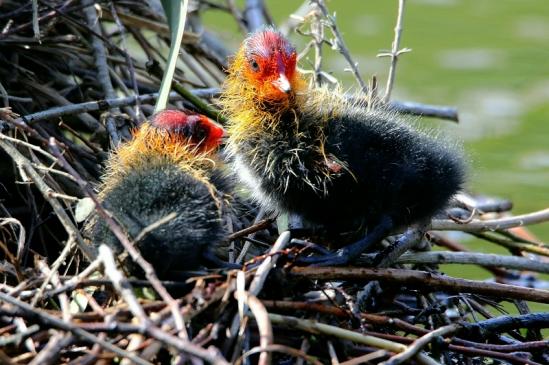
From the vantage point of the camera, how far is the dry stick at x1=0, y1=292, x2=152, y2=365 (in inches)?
98.9

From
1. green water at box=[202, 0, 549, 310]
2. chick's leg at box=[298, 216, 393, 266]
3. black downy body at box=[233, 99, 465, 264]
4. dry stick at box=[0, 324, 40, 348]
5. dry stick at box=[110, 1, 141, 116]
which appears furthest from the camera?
green water at box=[202, 0, 549, 310]

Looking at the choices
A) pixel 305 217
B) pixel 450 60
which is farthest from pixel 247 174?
pixel 450 60

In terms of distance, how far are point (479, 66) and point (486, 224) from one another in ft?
11.2

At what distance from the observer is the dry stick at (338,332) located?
2.83 metres

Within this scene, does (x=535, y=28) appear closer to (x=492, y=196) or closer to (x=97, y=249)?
(x=492, y=196)

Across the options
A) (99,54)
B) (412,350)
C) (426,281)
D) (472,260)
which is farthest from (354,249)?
(99,54)

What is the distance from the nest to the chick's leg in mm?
74

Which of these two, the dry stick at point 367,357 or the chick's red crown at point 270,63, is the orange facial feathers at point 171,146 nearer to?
the chick's red crown at point 270,63

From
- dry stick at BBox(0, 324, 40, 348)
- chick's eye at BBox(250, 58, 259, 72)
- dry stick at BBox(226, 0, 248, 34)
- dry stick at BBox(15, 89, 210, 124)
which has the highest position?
dry stick at BBox(226, 0, 248, 34)

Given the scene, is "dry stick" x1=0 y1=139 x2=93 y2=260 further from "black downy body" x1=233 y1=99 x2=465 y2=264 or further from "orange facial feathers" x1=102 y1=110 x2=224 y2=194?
"black downy body" x1=233 y1=99 x2=465 y2=264

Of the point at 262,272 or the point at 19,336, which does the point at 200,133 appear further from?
the point at 19,336

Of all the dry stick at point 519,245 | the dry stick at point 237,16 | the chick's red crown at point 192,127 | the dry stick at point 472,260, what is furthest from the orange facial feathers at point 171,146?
the dry stick at point 237,16

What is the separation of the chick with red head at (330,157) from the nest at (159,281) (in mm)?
140

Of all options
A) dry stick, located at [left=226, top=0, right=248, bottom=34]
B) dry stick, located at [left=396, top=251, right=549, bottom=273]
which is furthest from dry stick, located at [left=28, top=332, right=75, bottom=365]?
dry stick, located at [left=226, top=0, right=248, bottom=34]
